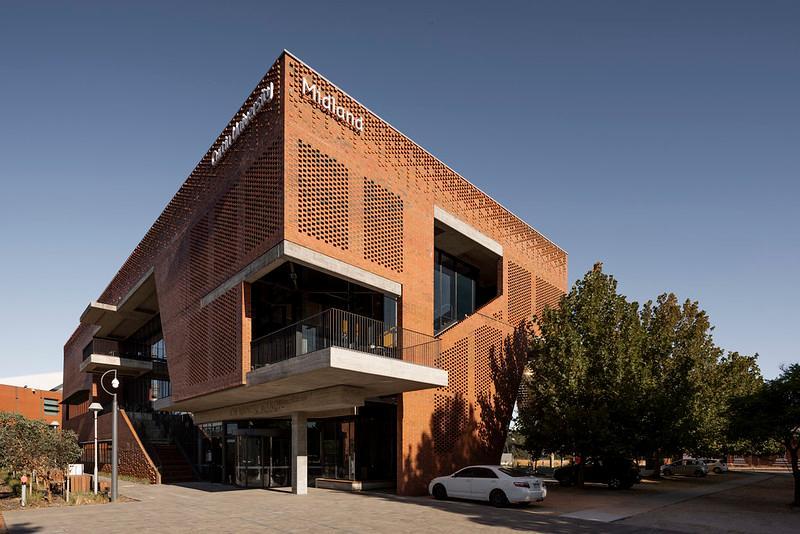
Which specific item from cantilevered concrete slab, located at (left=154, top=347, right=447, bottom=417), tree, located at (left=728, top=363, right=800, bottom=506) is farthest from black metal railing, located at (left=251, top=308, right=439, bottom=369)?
tree, located at (left=728, top=363, right=800, bottom=506)

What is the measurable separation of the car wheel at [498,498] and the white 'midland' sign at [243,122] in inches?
605

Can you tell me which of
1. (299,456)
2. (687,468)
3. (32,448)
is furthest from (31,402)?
(687,468)

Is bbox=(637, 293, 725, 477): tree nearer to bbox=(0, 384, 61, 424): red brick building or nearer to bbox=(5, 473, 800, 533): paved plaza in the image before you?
bbox=(5, 473, 800, 533): paved plaza

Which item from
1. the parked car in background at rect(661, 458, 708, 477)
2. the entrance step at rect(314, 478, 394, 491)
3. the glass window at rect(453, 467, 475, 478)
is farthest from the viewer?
the parked car in background at rect(661, 458, 708, 477)

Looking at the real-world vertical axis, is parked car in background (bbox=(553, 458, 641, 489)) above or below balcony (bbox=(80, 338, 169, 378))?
below

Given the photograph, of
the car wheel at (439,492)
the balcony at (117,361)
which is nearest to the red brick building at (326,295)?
the car wheel at (439,492)

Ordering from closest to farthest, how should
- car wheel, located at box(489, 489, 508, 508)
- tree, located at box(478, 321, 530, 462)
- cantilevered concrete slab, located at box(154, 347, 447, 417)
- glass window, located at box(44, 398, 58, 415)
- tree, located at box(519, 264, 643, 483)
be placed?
cantilevered concrete slab, located at box(154, 347, 447, 417) < car wheel, located at box(489, 489, 508, 508) < tree, located at box(519, 264, 643, 483) < tree, located at box(478, 321, 530, 462) < glass window, located at box(44, 398, 58, 415)

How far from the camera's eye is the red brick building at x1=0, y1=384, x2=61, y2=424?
70375 mm

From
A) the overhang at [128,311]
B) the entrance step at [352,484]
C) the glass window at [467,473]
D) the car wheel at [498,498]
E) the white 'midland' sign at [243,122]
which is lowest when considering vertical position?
the entrance step at [352,484]

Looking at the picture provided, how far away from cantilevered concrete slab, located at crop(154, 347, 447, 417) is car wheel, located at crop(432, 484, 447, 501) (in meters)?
3.64

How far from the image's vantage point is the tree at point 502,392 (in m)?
28.6

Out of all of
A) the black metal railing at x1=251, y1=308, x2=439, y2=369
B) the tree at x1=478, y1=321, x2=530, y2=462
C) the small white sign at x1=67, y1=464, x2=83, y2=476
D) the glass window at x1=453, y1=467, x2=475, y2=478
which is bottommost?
the small white sign at x1=67, y1=464, x2=83, y2=476

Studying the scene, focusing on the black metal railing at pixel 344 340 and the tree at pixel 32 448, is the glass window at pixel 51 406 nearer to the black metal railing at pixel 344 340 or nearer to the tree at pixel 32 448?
the tree at pixel 32 448

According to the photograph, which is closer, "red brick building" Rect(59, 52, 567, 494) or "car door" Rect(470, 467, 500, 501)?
"car door" Rect(470, 467, 500, 501)
